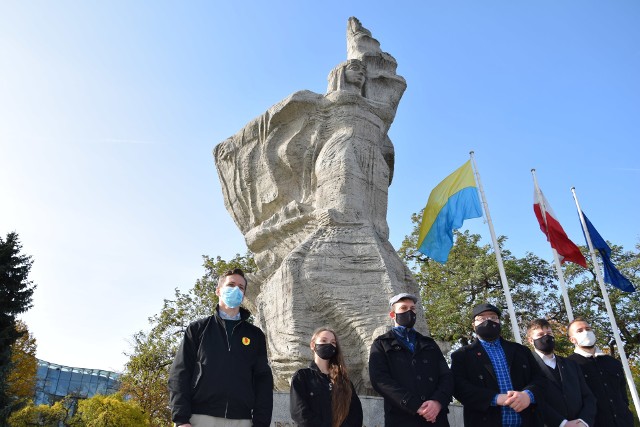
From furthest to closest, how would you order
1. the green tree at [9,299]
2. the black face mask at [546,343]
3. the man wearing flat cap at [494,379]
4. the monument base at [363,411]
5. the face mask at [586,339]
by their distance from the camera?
the green tree at [9,299], the monument base at [363,411], the face mask at [586,339], the black face mask at [546,343], the man wearing flat cap at [494,379]

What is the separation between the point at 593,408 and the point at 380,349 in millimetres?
1850

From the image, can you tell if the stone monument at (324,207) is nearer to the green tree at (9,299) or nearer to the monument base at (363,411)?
the monument base at (363,411)

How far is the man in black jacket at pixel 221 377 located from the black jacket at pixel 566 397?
2139 millimetres

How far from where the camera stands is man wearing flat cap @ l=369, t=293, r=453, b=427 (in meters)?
3.84

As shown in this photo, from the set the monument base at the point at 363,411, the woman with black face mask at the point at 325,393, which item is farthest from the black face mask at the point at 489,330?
the monument base at the point at 363,411

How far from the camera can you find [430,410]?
379cm

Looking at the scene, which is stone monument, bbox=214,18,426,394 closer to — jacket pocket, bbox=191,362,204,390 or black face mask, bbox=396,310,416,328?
black face mask, bbox=396,310,416,328

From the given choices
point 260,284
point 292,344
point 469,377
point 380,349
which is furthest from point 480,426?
point 260,284

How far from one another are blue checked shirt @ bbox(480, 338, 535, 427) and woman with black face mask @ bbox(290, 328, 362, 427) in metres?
1.10

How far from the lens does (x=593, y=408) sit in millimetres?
4383

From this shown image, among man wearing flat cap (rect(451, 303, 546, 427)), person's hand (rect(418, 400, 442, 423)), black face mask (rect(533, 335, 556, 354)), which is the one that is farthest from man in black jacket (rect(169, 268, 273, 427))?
black face mask (rect(533, 335, 556, 354))

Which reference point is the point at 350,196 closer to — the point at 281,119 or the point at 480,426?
the point at 281,119

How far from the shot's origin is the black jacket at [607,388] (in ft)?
15.1

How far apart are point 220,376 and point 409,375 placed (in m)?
1.42
